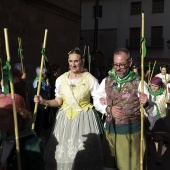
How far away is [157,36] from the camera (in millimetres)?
33594

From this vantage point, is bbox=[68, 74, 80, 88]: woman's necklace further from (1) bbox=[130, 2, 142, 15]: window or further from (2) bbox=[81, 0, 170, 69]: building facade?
(1) bbox=[130, 2, 142, 15]: window

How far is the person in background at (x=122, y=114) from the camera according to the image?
11.5ft

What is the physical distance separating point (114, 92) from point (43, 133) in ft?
13.2

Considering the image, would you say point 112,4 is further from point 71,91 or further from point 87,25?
point 71,91

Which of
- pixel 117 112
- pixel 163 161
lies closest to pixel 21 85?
pixel 117 112

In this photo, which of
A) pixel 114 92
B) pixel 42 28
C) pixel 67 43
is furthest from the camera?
pixel 67 43

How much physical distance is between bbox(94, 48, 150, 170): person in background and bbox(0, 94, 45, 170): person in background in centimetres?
140

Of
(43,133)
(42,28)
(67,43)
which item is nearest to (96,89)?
(43,133)

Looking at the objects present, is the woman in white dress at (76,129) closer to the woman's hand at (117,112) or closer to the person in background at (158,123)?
the woman's hand at (117,112)

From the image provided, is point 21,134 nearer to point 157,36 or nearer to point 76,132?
point 76,132

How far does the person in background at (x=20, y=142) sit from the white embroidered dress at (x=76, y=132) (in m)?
1.83

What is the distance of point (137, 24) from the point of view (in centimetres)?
3366

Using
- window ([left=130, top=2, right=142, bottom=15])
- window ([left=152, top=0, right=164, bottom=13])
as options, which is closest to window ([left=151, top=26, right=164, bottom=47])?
window ([left=152, top=0, right=164, bottom=13])

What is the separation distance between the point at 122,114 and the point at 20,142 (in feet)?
4.97
